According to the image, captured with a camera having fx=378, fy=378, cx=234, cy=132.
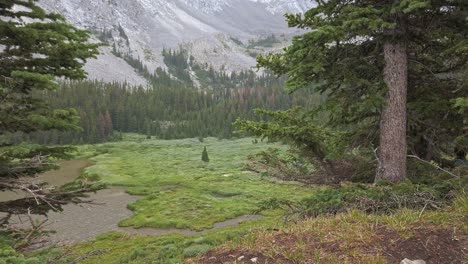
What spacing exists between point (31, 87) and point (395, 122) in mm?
9745

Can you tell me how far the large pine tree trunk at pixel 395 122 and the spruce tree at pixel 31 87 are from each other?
27.0 ft

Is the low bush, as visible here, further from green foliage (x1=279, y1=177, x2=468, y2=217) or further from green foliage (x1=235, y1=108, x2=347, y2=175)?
green foliage (x1=235, y1=108, x2=347, y2=175)

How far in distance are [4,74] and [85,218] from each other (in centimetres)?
3480

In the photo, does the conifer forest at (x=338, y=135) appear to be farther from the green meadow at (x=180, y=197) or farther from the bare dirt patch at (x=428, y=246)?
the green meadow at (x=180, y=197)

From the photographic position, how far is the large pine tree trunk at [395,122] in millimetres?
9352

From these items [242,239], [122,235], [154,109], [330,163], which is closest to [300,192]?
[122,235]

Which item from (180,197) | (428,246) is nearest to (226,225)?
(180,197)

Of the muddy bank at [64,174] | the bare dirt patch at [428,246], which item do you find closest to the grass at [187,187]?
the muddy bank at [64,174]

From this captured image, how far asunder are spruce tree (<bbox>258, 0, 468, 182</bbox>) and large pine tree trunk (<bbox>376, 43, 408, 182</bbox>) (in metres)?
0.02

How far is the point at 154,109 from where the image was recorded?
573 feet

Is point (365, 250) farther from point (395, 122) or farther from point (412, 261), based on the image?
point (395, 122)

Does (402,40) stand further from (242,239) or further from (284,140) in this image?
(242,239)

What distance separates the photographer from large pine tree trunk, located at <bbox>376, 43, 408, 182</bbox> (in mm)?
9352

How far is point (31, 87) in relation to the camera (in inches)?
413
